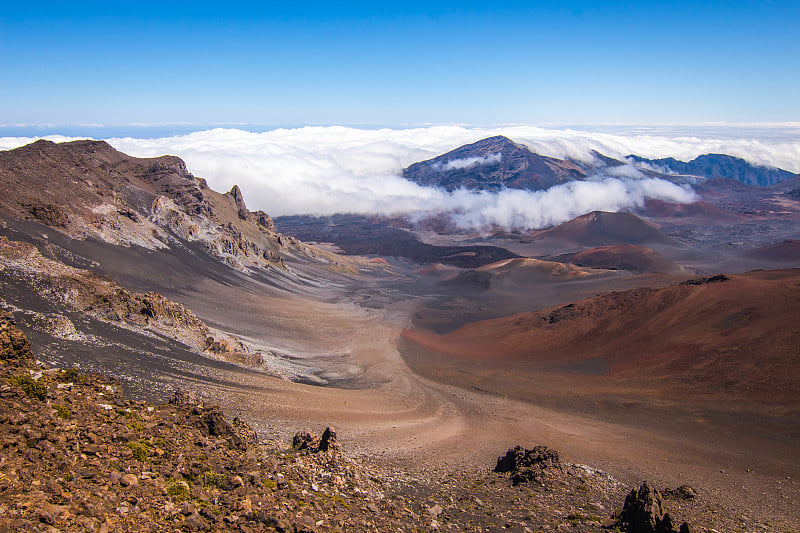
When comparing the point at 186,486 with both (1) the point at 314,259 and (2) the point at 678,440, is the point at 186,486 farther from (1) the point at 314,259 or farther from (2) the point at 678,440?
(1) the point at 314,259

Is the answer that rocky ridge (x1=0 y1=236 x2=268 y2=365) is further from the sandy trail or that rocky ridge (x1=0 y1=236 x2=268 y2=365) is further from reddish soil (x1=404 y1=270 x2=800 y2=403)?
reddish soil (x1=404 y1=270 x2=800 y2=403)

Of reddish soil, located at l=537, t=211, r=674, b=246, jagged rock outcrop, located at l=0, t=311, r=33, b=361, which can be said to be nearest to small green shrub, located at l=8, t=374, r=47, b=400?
jagged rock outcrop, located at l=0, t=311, r=33, b=361

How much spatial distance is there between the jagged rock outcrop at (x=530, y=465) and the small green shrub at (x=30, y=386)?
17234 millimetres

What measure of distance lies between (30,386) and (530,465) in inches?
732

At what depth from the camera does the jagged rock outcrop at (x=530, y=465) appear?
19.4m

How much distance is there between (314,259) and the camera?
112 metres

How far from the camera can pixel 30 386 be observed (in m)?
11.9

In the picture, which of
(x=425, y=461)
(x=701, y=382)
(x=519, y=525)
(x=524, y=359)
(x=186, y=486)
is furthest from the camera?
(x=524, y=359)

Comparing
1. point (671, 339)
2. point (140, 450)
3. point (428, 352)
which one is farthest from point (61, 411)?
point (671, 339)

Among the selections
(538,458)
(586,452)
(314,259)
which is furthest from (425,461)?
(314,259)

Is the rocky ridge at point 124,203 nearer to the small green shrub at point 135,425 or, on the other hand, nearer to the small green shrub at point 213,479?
the small green shrub at point 135,425

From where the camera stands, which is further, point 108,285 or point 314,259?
point 314,259

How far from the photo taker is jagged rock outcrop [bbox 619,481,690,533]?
569 inches

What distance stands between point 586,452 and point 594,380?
1748 centimetres
